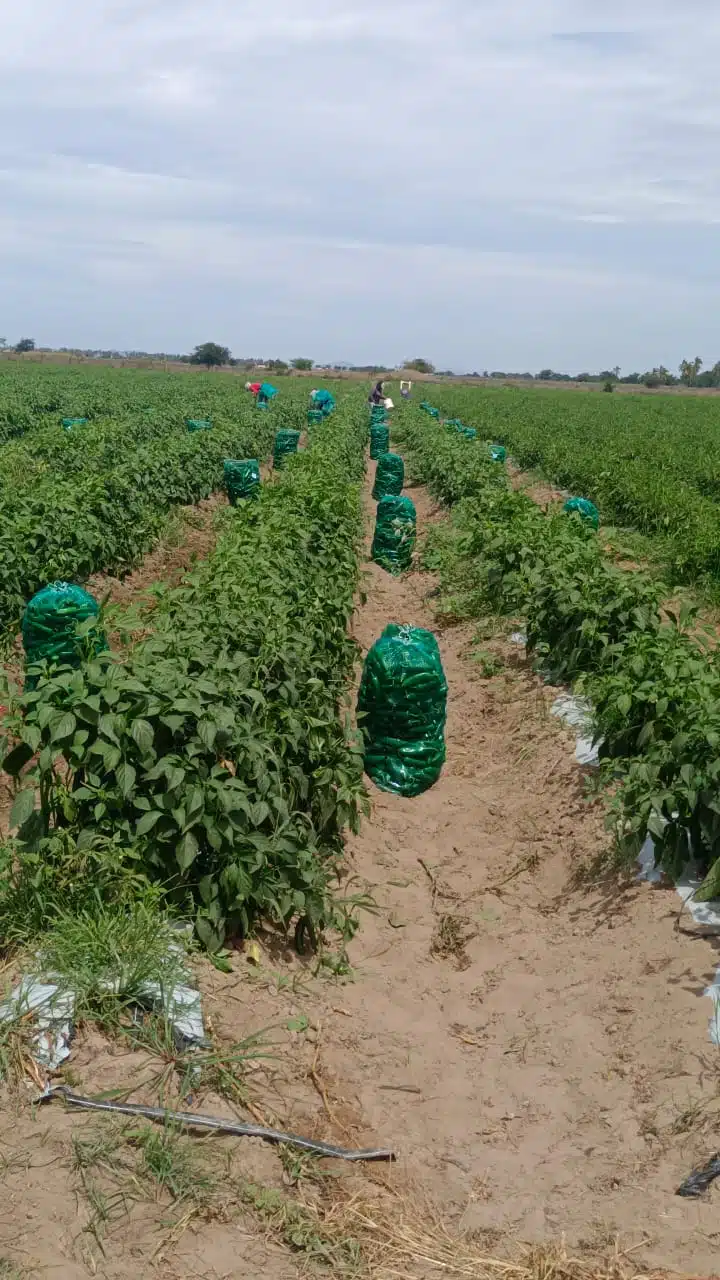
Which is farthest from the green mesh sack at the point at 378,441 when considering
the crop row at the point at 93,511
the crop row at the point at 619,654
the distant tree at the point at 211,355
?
the distant tree at the point at 211,355

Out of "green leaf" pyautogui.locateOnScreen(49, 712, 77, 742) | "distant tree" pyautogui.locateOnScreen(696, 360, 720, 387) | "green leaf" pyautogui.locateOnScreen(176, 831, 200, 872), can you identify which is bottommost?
"green leaf" pyautogui.locateOnScreen(176, 831, 200, 872)

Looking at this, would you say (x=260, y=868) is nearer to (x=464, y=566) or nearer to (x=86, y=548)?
(x=86, y=548)

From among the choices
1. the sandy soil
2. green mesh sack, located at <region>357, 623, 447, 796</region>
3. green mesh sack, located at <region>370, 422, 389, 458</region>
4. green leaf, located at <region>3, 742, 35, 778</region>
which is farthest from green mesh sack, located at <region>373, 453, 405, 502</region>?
green leaf, located at <region>3, 742, 35, 778</region>

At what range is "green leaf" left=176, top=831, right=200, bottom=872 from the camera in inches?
147

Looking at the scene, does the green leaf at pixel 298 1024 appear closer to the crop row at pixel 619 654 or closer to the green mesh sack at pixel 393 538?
the crop row at pixel 619 654

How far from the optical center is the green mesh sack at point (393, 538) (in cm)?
1222

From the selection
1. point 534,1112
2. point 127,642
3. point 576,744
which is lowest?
point 534,1112

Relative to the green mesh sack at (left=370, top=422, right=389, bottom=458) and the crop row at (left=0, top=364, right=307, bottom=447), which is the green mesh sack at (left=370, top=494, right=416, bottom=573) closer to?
the crop row at (left=0, top=364, right=307, bottom=447)

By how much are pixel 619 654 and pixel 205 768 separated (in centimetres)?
292

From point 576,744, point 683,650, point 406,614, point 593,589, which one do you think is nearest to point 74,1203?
point 683,650

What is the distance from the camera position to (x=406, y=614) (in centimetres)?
1038

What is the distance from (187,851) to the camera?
3732mm

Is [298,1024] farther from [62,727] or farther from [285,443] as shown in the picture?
[285,443]

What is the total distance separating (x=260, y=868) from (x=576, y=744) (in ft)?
9.35
